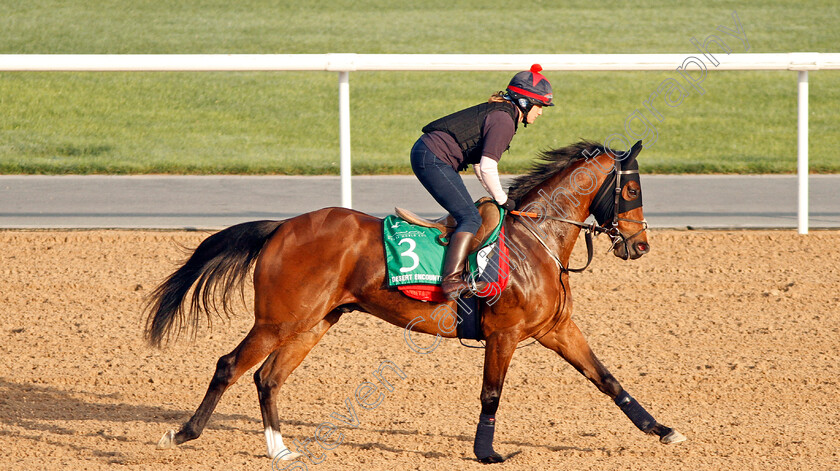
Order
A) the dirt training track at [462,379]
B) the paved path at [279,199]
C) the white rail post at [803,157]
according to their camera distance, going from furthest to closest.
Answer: the paved path at [279,199], the white rail post at [803,157], the dirt training track at [462,379]

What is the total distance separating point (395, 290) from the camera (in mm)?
4891

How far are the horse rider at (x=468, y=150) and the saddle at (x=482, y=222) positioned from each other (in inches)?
2.5

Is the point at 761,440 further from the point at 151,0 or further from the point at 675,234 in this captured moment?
the point at 151,0

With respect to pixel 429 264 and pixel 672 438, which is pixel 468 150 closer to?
pixel 429 264

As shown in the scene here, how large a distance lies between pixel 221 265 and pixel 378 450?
1.32m

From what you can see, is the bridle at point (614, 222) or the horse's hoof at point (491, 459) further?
the bridle at point (614, 222)

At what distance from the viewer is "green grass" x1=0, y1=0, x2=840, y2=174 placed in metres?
14.0

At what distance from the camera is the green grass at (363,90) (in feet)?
46.0

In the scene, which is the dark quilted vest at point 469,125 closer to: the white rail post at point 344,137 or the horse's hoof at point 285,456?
the horse's hoof at point 285,456

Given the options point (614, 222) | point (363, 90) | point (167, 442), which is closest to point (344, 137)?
point (614, 222)

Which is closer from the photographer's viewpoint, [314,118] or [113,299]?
[113,299]

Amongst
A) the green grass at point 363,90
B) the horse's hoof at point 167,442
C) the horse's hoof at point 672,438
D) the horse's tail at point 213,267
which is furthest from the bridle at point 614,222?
the green grass at point 363,90

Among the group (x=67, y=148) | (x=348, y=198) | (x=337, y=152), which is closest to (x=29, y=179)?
(x=67, y=148)

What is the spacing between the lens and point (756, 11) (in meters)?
23.0
